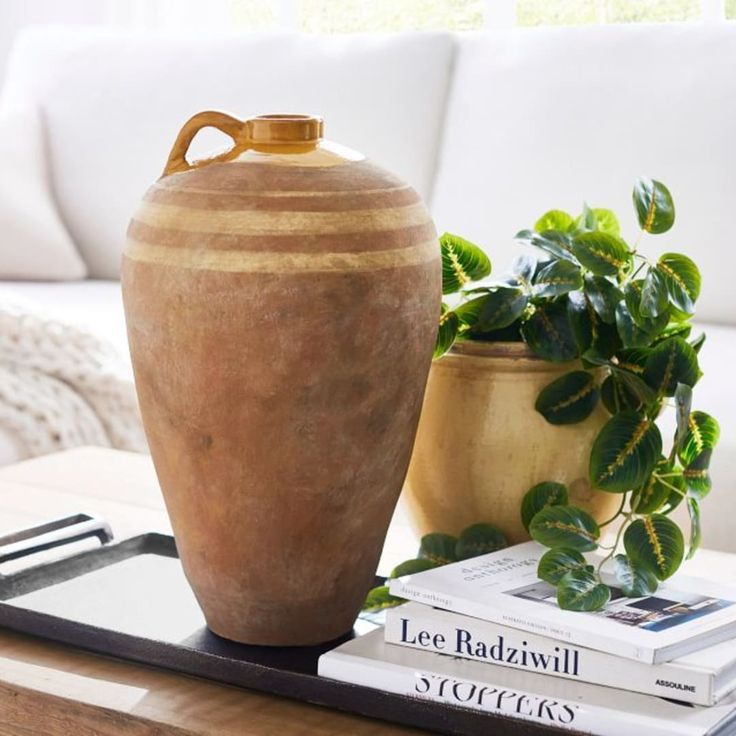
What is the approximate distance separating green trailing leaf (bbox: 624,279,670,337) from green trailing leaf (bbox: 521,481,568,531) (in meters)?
0.12

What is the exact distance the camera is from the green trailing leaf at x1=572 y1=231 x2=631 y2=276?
3.01 feet

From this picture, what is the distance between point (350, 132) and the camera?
7.98 ft

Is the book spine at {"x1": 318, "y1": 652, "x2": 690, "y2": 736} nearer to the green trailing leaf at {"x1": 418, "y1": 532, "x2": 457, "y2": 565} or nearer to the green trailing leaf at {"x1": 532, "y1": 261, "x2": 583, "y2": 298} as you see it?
the green trailing leaf at {"x1": 418, "y1": 532, "x2": 457, "y2": 565}

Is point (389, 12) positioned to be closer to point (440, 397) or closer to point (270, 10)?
point (270, 10)

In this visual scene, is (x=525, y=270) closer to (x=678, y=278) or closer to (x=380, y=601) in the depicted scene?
(x=678, y=278)

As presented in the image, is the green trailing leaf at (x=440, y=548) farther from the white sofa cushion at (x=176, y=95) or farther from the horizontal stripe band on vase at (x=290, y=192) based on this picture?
the white sofa cushion at (x=176, y=95)

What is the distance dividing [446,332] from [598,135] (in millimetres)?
1302

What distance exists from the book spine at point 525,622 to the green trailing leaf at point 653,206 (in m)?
0.31

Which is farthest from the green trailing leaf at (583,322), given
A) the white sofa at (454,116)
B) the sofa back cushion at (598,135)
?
the sofa back cushion at (598,135)

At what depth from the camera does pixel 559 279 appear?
2.99 ft

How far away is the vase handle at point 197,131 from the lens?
0.84 meters

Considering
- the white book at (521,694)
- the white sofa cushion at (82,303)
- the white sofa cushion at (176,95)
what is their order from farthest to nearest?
the white sofa cushion at (176,95)
the white sofa cushion at (82,303)
the white book at (521,694)

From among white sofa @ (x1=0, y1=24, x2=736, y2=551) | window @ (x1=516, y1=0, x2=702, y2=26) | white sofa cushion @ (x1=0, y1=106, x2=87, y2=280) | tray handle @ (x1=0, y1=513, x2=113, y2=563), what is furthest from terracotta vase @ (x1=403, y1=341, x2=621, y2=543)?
A: window @ (x1=516, y1=0, x2=702, y2=26)

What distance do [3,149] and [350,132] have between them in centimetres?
70
